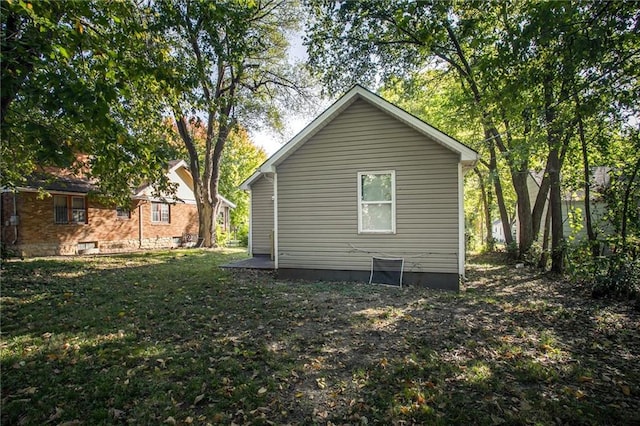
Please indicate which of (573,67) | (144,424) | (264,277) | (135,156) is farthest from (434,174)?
(144,424)

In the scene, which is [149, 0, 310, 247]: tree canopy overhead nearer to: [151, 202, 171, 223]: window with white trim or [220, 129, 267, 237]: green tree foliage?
[151, 202, 171, 223]: window with white trim

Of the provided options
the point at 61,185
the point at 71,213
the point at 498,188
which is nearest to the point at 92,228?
the point at 71,213

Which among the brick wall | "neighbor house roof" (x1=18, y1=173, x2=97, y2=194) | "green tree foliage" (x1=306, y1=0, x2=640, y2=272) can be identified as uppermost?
"green tree foliage" (x1=306, y1=0, x2=640, y2=272)

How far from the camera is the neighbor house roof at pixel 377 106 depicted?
774 cm

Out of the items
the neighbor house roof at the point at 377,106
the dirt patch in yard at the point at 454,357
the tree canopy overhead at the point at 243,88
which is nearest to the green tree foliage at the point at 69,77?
the tree canopy overhead at the point at 243,88

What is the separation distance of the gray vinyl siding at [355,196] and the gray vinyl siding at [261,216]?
4.45 meters

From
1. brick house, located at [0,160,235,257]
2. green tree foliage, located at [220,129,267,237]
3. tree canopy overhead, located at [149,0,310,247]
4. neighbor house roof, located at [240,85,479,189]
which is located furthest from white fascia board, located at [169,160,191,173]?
neighbor house roof, located at [240,85,479,189]

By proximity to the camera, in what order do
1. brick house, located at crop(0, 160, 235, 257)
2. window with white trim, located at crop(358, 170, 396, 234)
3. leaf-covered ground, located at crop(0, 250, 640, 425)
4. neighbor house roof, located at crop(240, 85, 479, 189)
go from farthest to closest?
brick house, located at crop(0, 160, 235, 257) < window with white trim, located at crop(358, 170, 396, 234) < neighbor house roof, located at crop(240, 85, 479, 189) < leaf-covered ground, located at crop(0, 250, 640, 425)

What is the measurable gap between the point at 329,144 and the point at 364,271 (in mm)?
3703

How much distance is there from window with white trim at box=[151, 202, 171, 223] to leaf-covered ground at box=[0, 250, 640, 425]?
13.8 metres

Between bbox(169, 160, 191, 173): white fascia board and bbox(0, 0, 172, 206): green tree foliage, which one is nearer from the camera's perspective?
bbox(0, 0, 172, 206): green tree foliage

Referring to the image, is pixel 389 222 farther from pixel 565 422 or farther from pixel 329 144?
pixel 565 422

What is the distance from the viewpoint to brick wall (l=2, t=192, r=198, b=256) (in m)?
14.5

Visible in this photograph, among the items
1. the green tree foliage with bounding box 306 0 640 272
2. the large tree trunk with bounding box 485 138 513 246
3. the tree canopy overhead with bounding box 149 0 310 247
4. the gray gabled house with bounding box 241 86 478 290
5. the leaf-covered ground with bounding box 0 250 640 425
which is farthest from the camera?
the large tree trunk with bounding box 485 138 513 246
